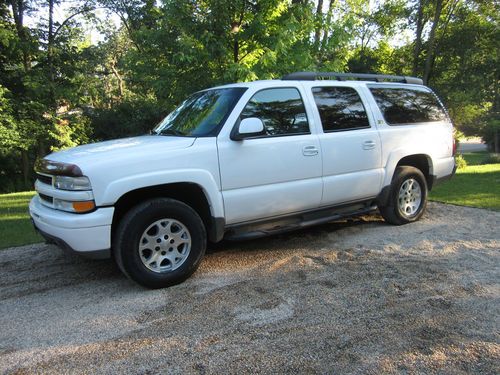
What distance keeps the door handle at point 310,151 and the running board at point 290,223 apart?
2.35ft

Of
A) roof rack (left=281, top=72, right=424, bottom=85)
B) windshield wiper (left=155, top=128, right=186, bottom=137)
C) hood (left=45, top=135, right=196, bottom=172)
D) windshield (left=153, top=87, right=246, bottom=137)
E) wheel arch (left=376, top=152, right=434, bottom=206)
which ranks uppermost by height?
roof rack (left=281, top=72, right=424, bottom=85)

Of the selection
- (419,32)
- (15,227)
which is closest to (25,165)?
(15,227)

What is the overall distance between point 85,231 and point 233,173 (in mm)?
1531

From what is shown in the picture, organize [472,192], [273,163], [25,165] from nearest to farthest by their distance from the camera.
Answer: [273,163]
[472,192]
[25,165]

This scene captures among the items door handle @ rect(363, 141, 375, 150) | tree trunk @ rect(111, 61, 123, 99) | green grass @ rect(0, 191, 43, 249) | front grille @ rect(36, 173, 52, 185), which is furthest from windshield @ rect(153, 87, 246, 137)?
tree trunk @ rect(111, 61, 123, 99)

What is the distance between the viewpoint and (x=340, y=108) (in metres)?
5.55

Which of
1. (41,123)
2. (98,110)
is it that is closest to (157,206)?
(41,123)

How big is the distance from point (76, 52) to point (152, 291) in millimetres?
19616

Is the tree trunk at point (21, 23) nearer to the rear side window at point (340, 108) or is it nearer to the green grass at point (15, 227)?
the green grass at point (15, 227)

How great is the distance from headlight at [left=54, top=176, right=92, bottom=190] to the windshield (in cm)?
124

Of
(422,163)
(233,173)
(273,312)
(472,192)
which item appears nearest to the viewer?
(273,312)

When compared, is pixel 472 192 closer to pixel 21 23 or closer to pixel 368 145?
pixel 368 145

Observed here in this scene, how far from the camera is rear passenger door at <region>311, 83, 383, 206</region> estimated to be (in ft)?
17.4

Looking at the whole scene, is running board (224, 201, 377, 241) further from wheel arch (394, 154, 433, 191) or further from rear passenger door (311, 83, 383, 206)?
wheel arch (394, 154, 433, 191)
